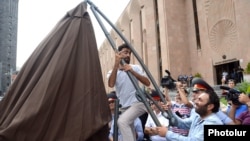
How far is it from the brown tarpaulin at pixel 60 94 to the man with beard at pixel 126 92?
13.5 inches

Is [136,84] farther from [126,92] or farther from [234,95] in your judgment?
[234,95]

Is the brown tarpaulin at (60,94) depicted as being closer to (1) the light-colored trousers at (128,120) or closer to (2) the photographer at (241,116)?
(1) the light-colored trousers at (128,120)

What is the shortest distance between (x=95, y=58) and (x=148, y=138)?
2.80 metres

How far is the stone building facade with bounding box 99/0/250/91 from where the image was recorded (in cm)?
2008

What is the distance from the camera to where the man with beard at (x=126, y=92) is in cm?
232

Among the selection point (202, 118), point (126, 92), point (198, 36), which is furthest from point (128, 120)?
point (198, 36)

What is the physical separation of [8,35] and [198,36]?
32213mm

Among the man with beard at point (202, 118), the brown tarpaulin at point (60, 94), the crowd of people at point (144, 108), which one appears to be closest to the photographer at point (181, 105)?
the crowd of people at point (144, 108)

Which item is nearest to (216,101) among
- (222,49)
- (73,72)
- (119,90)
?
(119,90)

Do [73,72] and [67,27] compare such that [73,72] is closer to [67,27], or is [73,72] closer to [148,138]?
[67,27]

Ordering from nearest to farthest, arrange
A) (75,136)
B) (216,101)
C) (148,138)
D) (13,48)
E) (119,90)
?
(75,136) < (216,101) < (119,90) < (148,138) < (13,48)

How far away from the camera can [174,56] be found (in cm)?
2495

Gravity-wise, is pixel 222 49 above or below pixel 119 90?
above

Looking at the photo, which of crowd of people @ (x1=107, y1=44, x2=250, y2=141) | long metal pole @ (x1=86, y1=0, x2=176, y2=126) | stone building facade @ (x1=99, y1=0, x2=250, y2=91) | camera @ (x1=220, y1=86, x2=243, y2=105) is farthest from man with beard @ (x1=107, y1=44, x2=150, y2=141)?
stone building facade @ (x1=99, y1=0, x2=250, y2=91)
